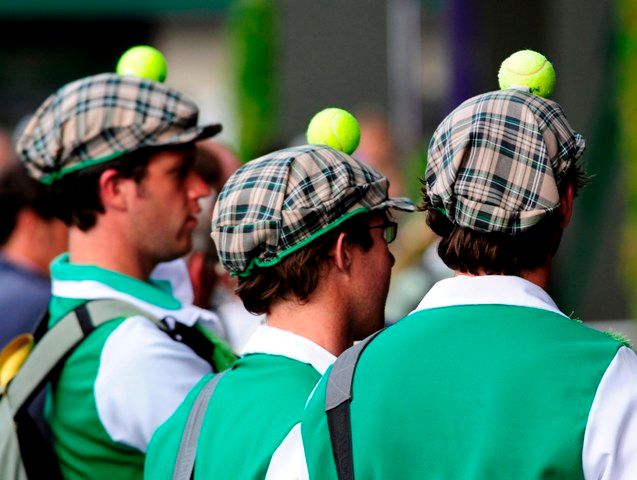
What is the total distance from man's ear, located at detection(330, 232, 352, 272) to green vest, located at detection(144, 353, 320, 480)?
0.78 ft

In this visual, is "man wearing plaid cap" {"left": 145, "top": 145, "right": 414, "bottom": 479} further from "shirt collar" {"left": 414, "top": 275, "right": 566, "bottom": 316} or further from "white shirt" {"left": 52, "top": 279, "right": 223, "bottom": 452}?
"shirt collar" {"left": 414, "top": 275, "right": 566, "bottom": 316}

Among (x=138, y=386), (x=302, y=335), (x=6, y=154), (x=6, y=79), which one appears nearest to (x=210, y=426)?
(x=302, y=335)

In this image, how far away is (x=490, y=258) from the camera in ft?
7.16

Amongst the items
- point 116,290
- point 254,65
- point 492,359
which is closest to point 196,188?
point 116,290

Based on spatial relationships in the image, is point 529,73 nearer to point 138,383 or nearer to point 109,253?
point 138,383

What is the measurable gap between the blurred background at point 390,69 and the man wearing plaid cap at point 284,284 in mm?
2514

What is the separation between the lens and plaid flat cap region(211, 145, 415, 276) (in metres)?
2.56

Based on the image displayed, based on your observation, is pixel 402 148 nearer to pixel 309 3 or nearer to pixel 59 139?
pixel 309 3

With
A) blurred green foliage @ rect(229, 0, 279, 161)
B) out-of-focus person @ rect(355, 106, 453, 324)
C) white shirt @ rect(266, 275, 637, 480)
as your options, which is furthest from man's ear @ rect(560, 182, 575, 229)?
blurred green foliage @ rect(229, 0, 279, 161)

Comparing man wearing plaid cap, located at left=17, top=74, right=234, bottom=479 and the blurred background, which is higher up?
man wearing plaid cap, located at left=17, top=74, right=234, bottom=479

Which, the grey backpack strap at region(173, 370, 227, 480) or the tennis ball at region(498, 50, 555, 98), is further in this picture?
the grey backpack strap at region(173, 370, 227, 480)

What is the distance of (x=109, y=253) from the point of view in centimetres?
336

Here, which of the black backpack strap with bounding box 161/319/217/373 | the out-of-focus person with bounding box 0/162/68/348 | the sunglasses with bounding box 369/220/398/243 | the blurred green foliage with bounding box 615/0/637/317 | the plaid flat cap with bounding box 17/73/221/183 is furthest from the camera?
the blurred green foliage with bounding box 615/0/637/317

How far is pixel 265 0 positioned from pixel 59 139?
14388 mm
